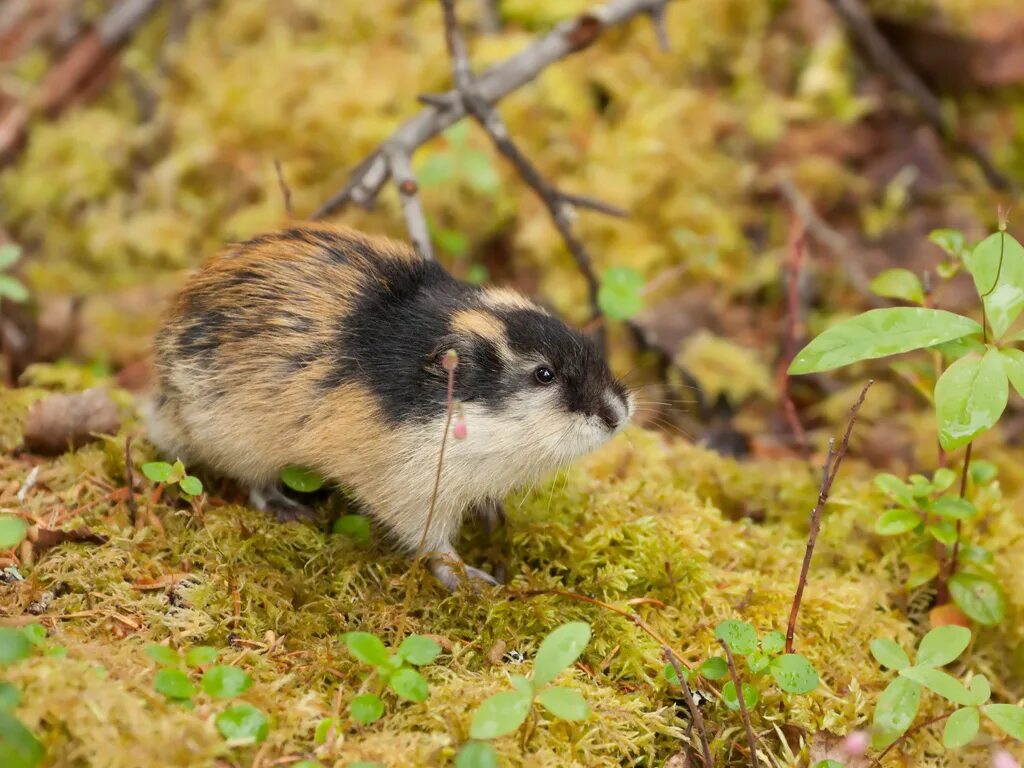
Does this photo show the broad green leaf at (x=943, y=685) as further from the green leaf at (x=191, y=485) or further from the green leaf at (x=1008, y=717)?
the green leaf at (x=191, y=485)

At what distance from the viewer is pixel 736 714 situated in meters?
3.49

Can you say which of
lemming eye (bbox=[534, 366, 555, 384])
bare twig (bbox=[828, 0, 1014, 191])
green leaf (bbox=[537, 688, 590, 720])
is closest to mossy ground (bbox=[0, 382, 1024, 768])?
green leaf (bbox=[537, 688, 590, 720])

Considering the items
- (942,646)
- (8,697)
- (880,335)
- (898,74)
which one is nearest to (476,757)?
(8,697)

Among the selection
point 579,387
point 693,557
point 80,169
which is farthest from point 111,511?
point 80,169

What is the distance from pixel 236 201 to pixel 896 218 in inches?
204

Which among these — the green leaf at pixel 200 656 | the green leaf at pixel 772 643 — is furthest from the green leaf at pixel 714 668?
the green leaf at pixel 200 656

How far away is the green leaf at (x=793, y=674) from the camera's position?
3.31 metres

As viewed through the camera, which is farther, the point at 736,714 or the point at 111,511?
the point at 111,511

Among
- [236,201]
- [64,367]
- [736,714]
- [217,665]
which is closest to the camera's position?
[217,665]

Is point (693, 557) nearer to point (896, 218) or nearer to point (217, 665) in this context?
point (217, 665)

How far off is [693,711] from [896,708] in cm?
66

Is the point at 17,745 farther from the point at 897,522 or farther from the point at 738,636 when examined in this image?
the point at 897,522

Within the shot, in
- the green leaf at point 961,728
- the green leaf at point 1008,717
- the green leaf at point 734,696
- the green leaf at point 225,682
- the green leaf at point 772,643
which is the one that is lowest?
the green leaf at point 1008,717

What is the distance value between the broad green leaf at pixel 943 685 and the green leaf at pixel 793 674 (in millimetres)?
323
